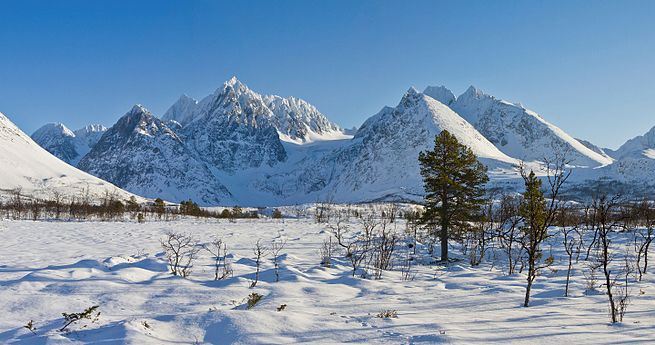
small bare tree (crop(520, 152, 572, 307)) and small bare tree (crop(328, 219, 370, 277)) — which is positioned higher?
small bare tree (crop(520, 152, 572, 307))

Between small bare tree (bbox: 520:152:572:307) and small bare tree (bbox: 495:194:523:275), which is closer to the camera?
small bare tree (bbox: 520:152:572:307)

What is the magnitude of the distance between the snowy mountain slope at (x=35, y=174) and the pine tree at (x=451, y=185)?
130m

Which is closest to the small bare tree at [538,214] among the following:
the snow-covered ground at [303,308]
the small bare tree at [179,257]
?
the snow-covered ground at [303,308]

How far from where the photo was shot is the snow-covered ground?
488 cm

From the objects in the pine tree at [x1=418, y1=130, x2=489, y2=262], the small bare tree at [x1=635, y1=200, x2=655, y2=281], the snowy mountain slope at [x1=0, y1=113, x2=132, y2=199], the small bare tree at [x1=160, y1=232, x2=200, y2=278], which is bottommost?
the small bare tree at [x1=160, y1=232, x2=200, y2=278]

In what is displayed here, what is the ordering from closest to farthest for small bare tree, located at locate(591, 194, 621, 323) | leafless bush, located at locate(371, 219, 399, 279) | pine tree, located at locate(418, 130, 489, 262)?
small bare tree, located at locate(591, 194, 621, 323) → leafless bush, located at locate(371, 219, 399, 279) → pine tree, located at locate(418, 130, 489, 262)

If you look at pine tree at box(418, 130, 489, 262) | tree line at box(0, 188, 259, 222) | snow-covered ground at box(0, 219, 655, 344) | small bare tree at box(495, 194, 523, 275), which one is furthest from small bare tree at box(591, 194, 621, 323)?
tree line at box(0, 188, 259, 222)

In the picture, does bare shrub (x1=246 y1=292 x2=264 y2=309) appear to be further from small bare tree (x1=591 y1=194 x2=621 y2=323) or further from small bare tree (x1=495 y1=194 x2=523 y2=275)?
small bare tree (x1=591 y1=194 x2=621 y2=323)

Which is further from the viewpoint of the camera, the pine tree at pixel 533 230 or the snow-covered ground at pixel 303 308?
the pine tree at pixel 533 230

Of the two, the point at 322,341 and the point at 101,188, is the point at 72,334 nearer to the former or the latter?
the point at 322,341

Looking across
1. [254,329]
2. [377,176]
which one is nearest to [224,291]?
[254,329]

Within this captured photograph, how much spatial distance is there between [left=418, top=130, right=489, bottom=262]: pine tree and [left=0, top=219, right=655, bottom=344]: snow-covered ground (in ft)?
20.8

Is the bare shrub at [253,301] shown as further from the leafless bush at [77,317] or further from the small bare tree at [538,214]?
the small bare tree at [538,214]

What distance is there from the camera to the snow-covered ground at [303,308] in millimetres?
4879
